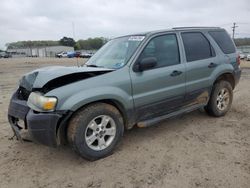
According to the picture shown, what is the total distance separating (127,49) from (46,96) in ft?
5.31

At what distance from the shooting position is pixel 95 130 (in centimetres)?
338

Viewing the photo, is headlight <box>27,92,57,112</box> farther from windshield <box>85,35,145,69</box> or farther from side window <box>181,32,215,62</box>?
side window <box>181,32,215,62</box>

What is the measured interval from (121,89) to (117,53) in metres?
0.89

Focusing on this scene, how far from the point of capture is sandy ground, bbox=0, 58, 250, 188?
115 inches

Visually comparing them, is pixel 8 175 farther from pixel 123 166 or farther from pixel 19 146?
pixel 123 166

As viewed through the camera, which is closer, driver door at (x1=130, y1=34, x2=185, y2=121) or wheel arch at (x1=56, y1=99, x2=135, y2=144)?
wheel arch at (x1=56, y1=99, x2=135, y2=144)

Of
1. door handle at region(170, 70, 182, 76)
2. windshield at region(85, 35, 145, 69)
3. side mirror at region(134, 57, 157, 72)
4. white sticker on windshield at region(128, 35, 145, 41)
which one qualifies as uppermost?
white sticker on windshield at region(128, 35, 145, 41)

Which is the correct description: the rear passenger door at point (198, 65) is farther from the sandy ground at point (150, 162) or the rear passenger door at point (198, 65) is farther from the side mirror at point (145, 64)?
the side mirror at point (145, 64)

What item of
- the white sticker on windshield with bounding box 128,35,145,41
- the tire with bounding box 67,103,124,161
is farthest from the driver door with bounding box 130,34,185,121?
the tire with bounding box 67,103,124,161

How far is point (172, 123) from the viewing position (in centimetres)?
485

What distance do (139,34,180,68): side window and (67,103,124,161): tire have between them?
1057 millimetres

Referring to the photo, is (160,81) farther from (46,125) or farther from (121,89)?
(46,125)

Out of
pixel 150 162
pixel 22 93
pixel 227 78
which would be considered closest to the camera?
pixel 150 162

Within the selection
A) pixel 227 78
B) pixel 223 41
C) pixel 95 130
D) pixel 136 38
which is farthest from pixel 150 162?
pixel 223 41
